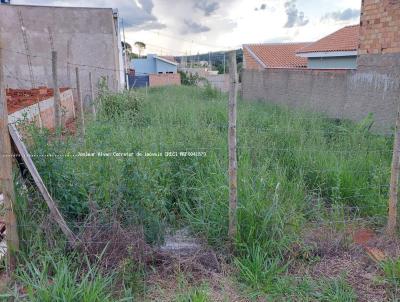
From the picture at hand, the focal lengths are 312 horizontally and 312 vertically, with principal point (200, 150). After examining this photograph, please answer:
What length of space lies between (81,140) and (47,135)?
48 centimetres

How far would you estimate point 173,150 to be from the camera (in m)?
3.93

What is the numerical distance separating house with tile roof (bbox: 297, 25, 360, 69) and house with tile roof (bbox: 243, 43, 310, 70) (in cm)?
308

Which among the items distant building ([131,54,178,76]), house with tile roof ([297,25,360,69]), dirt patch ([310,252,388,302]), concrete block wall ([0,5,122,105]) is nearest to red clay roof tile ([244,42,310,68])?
house with tile roof ([297,25,360,69])

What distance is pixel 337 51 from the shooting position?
1518 centimetres

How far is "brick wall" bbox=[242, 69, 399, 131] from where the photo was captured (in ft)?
20.1

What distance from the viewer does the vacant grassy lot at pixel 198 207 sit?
2393 millimetres

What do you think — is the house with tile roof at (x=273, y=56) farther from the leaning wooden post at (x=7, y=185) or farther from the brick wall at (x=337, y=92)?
the leaning wooden post at (x=7, y=185)

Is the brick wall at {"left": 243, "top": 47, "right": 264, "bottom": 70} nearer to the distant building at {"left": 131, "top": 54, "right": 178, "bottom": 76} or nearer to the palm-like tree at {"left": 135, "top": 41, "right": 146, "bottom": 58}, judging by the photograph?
the distant building at {"left": 131, "top": 54, "right": 178, "bottom": 76}

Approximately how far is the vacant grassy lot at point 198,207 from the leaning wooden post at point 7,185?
0.33 ft

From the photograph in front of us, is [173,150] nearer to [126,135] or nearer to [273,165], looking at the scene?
[126,135]

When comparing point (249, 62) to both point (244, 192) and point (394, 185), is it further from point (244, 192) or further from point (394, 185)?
point (244, 192)

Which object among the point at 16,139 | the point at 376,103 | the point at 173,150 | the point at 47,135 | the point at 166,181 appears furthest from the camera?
the point at 376,103

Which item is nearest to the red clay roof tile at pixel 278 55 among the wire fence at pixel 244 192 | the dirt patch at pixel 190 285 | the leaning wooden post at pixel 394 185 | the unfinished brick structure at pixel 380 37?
the unfinished brick structure at pixel 380 37

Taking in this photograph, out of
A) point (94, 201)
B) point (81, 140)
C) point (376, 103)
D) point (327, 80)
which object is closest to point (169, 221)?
point (94, 201)
